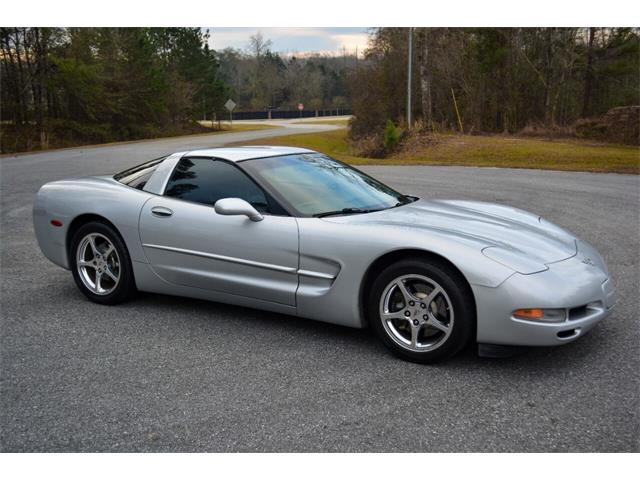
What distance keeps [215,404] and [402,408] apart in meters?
1.02

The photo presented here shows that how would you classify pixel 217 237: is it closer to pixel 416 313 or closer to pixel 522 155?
pixel 416 313

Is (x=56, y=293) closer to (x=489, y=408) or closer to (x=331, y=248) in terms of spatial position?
(x=331, y=248)

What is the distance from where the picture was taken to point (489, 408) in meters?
3.28

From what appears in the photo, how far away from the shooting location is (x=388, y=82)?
115 feet

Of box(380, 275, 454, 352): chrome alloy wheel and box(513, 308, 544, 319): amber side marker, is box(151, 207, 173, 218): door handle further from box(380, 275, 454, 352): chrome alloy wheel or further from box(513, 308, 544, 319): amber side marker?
box(513, 308, 544, 319): amber side marker

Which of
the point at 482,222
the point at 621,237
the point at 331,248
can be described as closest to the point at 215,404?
the point at 331,248

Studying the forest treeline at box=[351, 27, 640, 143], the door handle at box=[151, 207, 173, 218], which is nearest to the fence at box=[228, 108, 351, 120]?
the forest treeline at box=[351, 27, 640, 143]

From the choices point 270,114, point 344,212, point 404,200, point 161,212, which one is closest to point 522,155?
point 404,200

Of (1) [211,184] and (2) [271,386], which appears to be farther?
(1) [211,184]

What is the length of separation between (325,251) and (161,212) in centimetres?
153

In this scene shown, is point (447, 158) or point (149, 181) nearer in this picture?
point (149, 181)

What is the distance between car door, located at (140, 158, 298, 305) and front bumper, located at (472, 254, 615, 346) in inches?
52.7

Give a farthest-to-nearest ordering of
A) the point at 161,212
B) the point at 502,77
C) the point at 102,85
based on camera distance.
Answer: the point at 102,85 < the point at 502,77 < the point at 161,212

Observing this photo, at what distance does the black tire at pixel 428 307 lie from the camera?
3656 millimetres
